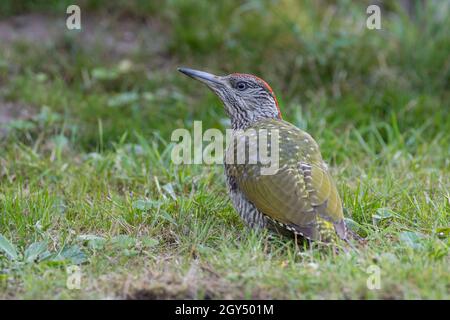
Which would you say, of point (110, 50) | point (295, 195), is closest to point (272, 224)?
point (295, 195)

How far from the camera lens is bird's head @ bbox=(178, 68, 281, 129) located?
5430 mm

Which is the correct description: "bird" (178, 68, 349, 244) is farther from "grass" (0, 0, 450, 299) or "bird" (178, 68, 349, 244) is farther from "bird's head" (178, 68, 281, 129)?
"bird's head" (178, 68, 281, 129)

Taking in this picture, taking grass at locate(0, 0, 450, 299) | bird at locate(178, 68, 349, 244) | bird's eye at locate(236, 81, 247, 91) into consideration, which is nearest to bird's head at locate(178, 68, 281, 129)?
bird's eye at locate(236, 81, 247, 91)

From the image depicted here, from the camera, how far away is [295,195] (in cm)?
438

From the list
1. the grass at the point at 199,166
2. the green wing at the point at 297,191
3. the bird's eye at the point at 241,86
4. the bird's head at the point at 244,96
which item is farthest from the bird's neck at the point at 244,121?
the green wing at the point at 297,191

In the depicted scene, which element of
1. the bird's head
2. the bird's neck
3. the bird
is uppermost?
the bird's head

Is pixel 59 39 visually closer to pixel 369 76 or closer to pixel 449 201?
pixel 369 76

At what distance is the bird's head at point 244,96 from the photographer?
543 cm

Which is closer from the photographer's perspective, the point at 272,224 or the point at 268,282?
the point at 268,282

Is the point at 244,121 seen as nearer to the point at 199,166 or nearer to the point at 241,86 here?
the point at 241,86

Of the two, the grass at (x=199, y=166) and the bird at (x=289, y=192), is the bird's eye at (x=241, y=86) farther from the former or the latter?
the grass at (x=199, y=166)

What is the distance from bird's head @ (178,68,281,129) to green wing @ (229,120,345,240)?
685 millimetres

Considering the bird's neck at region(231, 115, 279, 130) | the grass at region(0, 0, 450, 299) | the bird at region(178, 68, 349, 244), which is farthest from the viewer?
the bird's neck at region(231, 115, 279, 130)
